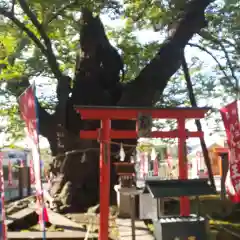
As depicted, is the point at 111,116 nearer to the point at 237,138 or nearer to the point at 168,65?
the point at 237,138

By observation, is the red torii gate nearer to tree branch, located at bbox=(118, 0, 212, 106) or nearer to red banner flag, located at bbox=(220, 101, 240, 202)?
red banner flag, located at bbox=(220, 101, 240, 202)

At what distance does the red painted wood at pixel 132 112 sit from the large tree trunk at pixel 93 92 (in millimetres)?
3965

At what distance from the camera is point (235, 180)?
7730mm

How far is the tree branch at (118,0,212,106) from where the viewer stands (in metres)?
11.9

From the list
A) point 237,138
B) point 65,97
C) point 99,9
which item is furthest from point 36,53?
point 237,138

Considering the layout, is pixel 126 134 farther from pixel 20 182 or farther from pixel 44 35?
pixel 20 182

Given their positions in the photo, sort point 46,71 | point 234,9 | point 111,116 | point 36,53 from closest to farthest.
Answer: point 111,116 < point 234,9 < point 36,53 < point 46,71

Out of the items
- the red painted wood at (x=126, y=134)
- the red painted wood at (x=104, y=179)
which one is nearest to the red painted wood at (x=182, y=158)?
the red painted wood at (x=126, y=134)

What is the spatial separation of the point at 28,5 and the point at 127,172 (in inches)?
237

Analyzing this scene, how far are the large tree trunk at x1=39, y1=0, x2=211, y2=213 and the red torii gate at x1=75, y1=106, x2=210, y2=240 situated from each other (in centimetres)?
389

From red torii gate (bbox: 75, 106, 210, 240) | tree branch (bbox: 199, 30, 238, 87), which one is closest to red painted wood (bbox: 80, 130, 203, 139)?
red torii gate (bbox: 75, 106, 210, 240)

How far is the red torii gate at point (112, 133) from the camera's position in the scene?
23.2ft

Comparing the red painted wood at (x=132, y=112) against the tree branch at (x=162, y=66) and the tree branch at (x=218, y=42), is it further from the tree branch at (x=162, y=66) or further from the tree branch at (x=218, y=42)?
the tree branch at (x=218, y=42)

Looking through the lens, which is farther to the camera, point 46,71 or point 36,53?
point 46,71
